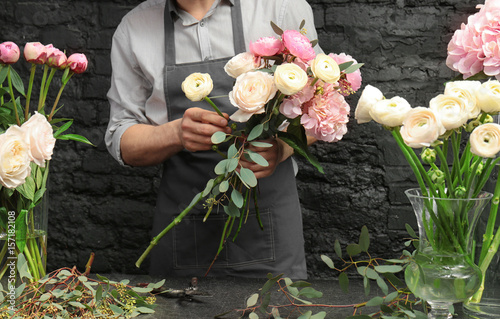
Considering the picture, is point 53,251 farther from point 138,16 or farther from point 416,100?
point 416,100

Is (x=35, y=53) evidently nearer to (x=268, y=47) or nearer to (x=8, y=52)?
(x=8, y=52)

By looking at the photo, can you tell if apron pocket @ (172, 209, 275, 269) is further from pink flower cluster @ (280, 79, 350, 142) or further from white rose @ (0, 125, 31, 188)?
white rose @ (0, 125, 31, 188)

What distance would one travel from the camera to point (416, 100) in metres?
2.54

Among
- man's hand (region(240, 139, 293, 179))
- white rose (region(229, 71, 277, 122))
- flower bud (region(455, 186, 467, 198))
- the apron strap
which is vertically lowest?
flower bud (region(455, 186, 467, 198))

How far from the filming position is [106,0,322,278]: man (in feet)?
5.59

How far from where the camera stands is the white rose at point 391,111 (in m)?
0.89

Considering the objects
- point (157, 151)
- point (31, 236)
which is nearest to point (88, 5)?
point (157, 151)

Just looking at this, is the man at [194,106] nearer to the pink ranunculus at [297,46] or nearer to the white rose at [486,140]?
the pink ranunculus at [297,46]

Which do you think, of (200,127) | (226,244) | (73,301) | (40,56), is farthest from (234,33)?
(73,301)

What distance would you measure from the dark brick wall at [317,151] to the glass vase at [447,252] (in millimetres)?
1599

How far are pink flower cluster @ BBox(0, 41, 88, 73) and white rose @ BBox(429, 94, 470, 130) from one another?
0.70 m

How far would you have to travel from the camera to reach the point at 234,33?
1.72 m

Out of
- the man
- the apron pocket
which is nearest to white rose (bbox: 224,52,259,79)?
the man

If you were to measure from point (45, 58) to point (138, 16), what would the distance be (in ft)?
2.28
